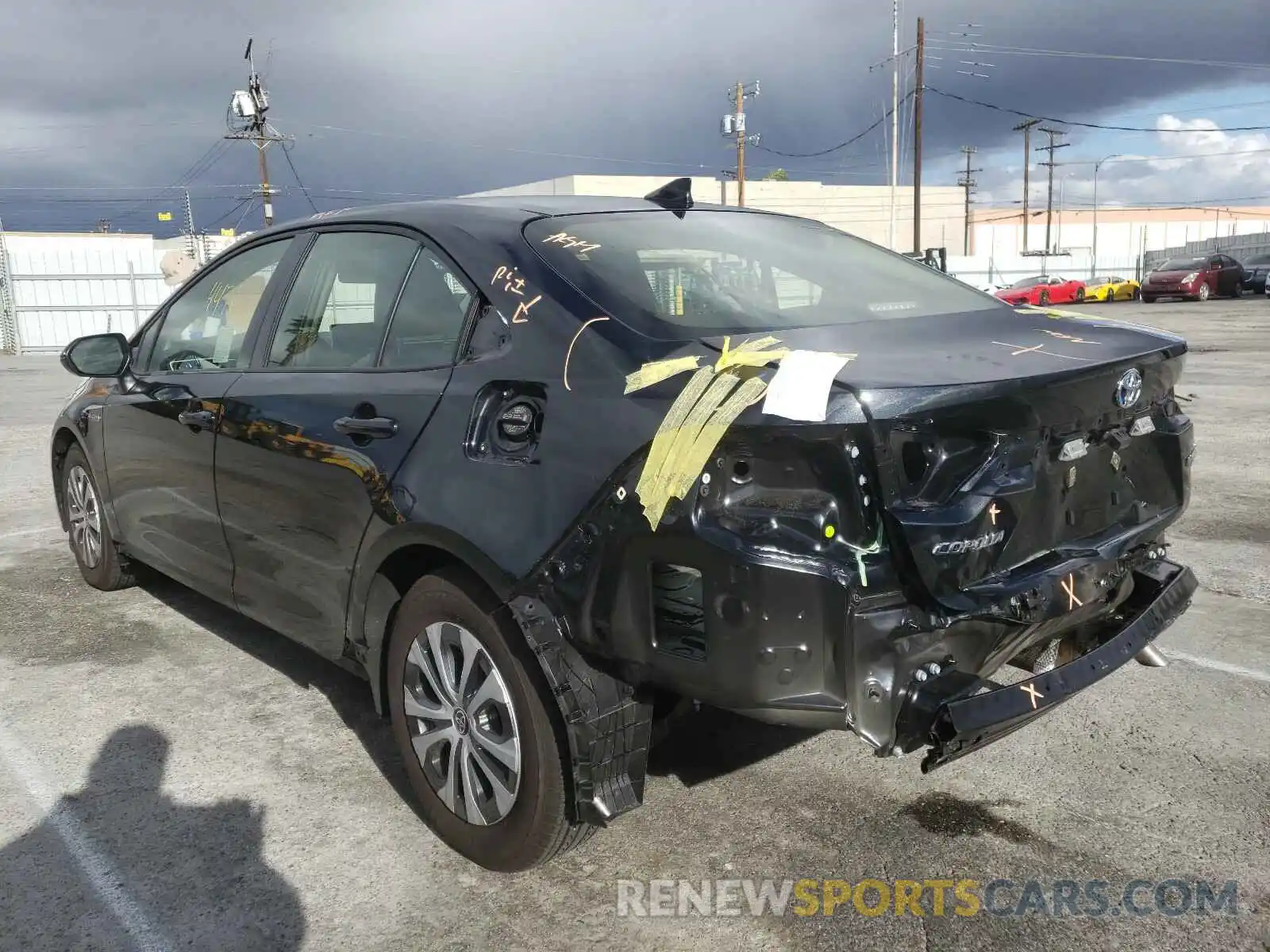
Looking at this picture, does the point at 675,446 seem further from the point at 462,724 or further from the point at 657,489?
the point at 462,724

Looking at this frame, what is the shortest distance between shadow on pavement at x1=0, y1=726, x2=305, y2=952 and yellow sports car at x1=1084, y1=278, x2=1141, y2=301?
1639 inches

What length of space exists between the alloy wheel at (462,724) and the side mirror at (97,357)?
258 cm

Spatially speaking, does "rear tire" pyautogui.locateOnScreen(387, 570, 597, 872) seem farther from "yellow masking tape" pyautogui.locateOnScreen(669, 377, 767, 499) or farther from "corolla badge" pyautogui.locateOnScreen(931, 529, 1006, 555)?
"corolla badge" pyautogui.locateOnScreen(931, 529, 1006, 555)

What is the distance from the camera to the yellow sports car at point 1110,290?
39906 millimetres

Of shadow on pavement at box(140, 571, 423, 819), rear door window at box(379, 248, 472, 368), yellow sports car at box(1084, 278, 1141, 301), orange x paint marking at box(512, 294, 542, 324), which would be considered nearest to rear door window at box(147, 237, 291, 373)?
rear door window at box(379, 248, 472, 368)

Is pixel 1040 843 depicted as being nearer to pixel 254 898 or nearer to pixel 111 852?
pixel 254 898

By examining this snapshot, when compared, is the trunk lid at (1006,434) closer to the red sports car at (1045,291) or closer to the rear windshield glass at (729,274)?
the rear windshield glass at (729,274)

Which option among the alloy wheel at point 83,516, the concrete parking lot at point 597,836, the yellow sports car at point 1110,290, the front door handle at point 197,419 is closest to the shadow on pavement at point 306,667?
the concrete parking lot at point 597,836

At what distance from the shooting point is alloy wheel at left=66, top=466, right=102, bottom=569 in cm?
512

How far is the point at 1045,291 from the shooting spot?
116 ft

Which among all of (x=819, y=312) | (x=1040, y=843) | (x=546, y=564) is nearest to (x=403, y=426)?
(x=546, y=564)

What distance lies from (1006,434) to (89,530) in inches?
180

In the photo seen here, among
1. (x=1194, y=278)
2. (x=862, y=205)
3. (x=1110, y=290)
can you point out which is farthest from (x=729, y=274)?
(x=862, y=205)

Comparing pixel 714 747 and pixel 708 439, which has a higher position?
pixel 708 439
